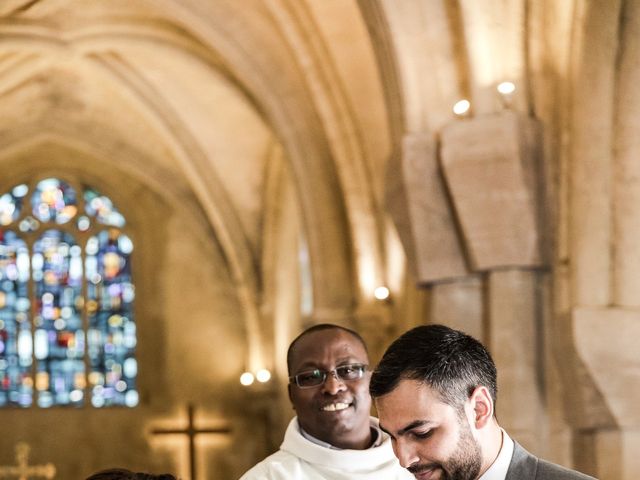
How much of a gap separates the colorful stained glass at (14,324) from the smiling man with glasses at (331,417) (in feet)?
50.8

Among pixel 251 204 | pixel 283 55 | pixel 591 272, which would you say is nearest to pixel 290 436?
pixel 591 272

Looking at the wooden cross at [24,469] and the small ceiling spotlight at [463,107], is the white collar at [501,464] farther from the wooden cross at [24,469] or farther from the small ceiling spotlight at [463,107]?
the wooden cross at [24,469]

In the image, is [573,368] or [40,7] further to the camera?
[40,7]

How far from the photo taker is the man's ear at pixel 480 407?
107 inches

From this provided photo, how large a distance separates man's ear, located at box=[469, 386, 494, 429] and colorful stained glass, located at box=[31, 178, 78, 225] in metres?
17.7

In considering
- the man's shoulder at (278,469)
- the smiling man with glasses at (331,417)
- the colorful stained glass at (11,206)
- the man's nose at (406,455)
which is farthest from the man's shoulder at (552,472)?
the colorful stained glass at (11,206)

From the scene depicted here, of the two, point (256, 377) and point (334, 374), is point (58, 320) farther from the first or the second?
point (334, 374)

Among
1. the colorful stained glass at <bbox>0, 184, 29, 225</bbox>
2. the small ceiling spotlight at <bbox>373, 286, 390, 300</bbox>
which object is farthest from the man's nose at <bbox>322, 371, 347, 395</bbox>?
the colorful stained glass at <bbox>0, 184, 29, 225</bbox>

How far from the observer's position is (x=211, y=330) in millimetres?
19859

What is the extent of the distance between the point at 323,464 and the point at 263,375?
15.0m

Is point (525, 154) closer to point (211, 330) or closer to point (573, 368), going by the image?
point (573, 368)

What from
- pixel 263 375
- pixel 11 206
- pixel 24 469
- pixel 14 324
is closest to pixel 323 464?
pixel 24 469

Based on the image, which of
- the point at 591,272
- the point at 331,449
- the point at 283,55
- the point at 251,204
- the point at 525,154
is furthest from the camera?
Result: the point at 251,204

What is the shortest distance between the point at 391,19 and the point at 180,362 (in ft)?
35.2
